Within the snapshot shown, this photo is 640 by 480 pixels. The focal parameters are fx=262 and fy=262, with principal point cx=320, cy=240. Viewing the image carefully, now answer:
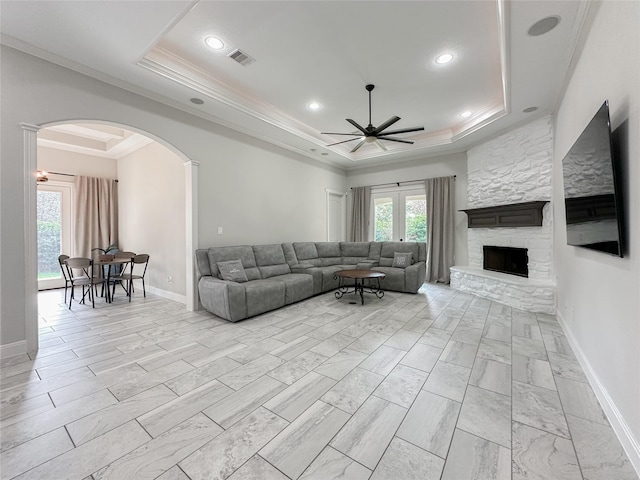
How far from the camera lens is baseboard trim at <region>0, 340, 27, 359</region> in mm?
2570

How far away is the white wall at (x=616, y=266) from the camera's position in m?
1.47

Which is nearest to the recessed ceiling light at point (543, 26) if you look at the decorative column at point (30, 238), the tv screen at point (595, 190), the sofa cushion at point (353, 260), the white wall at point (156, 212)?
the tv screen at point (595, 190)

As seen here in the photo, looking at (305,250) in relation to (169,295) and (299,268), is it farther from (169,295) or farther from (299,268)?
(169,295)

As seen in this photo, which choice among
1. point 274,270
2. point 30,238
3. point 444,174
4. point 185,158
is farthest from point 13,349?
point 444,174

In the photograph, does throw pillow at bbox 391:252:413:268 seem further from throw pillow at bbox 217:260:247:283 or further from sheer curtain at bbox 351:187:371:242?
throw pillow at bbox 217:260:247:283

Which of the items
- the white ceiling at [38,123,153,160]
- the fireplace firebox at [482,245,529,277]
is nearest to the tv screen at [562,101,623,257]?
the fireplace firebox at [482,245,529,277]

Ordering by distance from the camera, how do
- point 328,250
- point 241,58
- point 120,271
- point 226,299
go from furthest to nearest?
1. point 328,250
2. point 120,271
3. point 226,299
4. point 241,58

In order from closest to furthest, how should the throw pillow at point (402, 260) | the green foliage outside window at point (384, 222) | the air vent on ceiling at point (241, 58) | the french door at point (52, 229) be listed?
the air vent on ceiling at point (241, 58), the throw pillow at point (402, 260), the french door at point (52, 229), the green foliage outside window at point (384, 222)

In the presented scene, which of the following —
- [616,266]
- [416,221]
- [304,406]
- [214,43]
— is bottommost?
[304,406]

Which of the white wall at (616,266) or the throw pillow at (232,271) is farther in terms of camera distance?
the throw pillow at (232,271)

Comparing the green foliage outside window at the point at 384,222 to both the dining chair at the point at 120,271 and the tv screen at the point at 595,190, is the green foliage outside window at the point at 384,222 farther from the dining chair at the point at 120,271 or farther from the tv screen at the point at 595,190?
A: the dining chair at the point at 120,271

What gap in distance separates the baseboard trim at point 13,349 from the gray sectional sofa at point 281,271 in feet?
5.96

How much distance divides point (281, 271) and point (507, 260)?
434 centimetres

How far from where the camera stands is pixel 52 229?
5.96m
